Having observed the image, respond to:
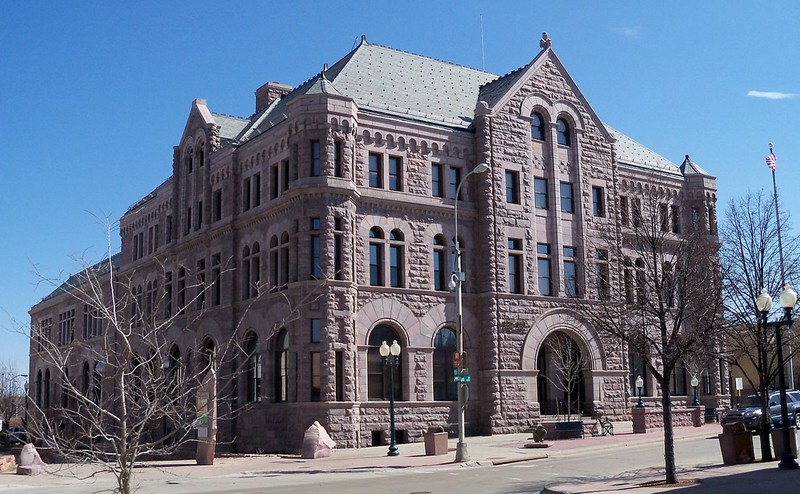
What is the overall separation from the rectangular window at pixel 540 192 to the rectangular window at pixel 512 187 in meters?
1.31

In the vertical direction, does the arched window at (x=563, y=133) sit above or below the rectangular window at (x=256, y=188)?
above

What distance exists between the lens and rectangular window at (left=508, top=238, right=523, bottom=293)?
41969 millimetres

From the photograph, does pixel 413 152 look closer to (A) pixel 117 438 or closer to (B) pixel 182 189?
(B) pixel 182 189

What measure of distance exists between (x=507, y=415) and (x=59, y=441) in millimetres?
30367

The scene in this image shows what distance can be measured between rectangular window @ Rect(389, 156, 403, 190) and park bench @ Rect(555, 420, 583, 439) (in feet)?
42.4

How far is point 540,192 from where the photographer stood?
44.0m

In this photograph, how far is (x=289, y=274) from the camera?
122 feet

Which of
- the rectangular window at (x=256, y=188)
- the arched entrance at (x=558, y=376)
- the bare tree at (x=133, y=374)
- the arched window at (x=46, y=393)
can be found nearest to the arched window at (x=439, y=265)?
the arched entrance at (x=558, y=376)

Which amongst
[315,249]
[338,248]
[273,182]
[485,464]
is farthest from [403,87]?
[485,464]

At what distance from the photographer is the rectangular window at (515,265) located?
1652 inches

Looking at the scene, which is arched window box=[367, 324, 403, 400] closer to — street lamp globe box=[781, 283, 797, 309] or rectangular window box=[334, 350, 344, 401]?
rectangular window box=[334, 350, 344, 401]

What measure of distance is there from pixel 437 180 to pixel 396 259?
4644 mm

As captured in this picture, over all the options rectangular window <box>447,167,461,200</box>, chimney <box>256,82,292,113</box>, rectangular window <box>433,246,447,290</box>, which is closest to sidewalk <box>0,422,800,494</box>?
rectangular window <box>433,246,447,290</box>

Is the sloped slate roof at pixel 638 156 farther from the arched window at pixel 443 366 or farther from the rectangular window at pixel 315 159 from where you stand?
the rectangular window at pixel 315 159
